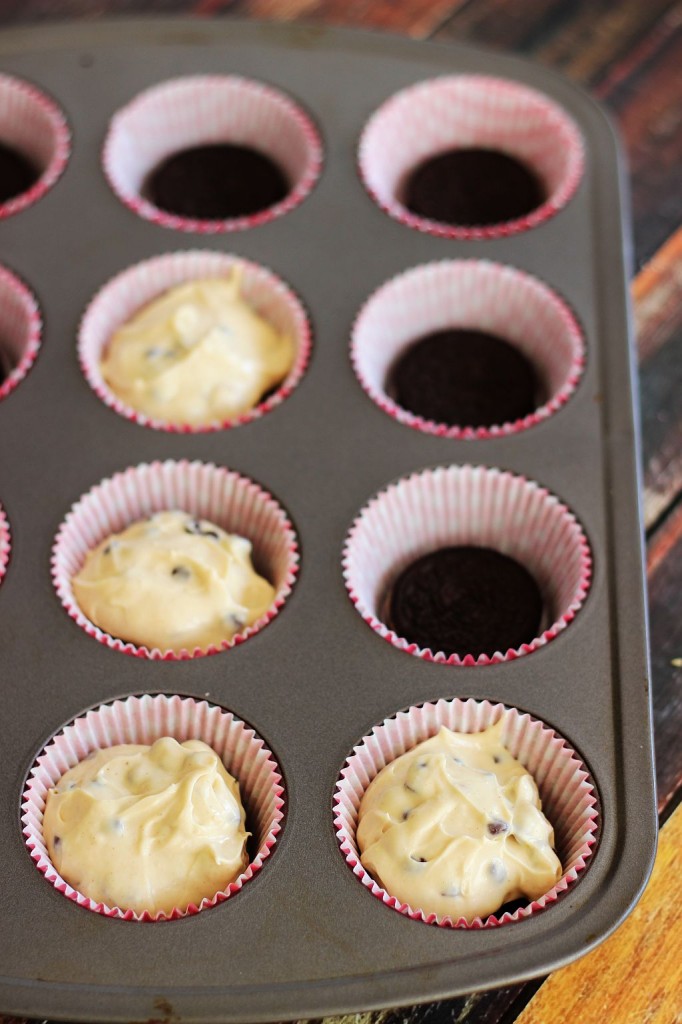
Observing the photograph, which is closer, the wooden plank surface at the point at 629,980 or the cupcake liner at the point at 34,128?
the wooden plank surface at the point at 629,980

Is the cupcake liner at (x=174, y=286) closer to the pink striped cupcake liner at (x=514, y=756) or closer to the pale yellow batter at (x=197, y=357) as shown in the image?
the pale yellow batter at (x=197, y=357)

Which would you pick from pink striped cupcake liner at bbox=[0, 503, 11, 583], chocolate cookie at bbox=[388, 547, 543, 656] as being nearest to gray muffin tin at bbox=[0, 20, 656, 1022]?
pink striped cupcake liner at bbox=[0, 503, 11, 583]

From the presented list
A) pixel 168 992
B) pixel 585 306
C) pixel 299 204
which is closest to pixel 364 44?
pixel 299 204

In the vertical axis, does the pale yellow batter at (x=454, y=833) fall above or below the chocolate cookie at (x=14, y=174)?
below

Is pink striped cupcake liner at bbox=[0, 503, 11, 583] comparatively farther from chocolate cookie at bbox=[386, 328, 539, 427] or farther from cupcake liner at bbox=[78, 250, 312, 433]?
chocolate cookie at bbox=[386, 328, 539, 427]

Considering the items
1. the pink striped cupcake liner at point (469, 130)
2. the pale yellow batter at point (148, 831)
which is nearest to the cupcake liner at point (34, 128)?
the pink striped cupcake liner at point (469, 130)

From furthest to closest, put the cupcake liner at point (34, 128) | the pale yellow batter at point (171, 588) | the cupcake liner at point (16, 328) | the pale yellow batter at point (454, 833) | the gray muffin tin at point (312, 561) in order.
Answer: the cupcake liner at point (34, 128)
the cupcake liner at point (16, 328)
the pale yellow batter at point (171, 588)
the pale yellow batter at point (454, 833)
the gray muffin tin at point (312, 561)

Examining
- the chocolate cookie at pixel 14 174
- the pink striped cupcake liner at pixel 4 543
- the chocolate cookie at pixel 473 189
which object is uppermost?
the chocolate cookie at pixel 473 189

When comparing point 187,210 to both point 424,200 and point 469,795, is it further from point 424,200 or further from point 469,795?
point 469,795
